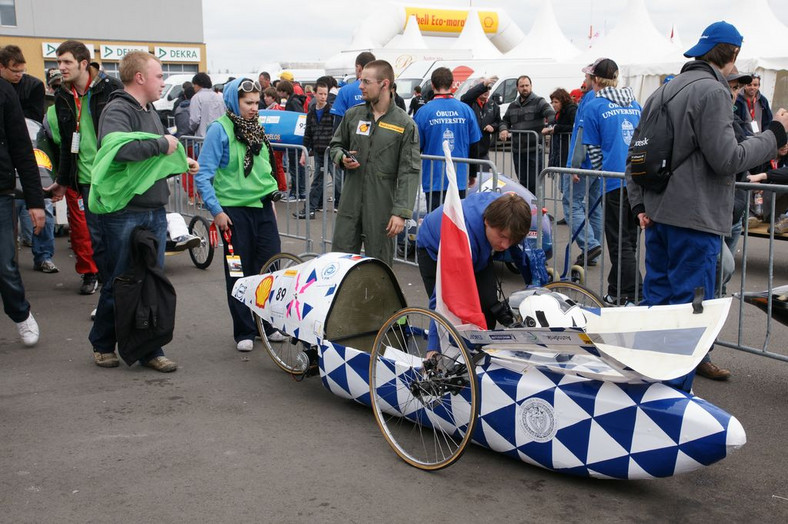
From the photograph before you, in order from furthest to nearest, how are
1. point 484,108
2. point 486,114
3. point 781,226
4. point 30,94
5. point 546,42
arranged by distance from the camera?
1. point 546,42
2. point 484,108
3. point 486,114
4. point 30,94
5. point 781,226

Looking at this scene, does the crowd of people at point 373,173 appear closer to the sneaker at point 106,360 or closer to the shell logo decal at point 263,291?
the sneaker at point 106,360

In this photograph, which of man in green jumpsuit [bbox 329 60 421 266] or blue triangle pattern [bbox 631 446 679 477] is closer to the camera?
blue triangle pattern [bbox 631 446 679 477]

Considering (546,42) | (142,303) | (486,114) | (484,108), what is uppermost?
(546,42)

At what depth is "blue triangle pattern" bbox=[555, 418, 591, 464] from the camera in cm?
372

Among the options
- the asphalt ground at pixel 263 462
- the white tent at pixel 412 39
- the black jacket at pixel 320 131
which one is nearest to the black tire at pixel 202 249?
the asphalt ground at pixel 263 462

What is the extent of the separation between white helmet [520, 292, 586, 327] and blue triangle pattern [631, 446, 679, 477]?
67 cm

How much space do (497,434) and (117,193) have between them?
2.90 metres

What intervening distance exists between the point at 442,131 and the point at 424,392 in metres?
4.98

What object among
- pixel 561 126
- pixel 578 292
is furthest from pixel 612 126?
pixel 561 126

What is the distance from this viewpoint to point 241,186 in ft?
19.5

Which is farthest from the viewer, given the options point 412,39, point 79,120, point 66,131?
point 412,39

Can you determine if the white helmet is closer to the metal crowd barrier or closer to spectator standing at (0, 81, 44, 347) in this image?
the metal crowd barrier

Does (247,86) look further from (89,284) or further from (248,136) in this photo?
(89,284)

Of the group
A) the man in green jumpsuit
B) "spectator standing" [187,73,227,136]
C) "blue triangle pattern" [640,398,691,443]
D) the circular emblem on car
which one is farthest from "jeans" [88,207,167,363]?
"spectator standing" [187,73,227,136]
